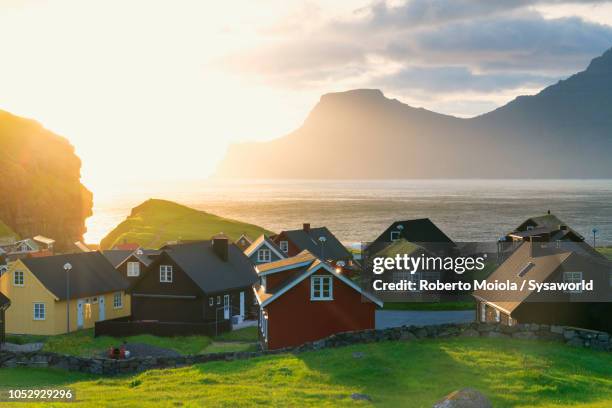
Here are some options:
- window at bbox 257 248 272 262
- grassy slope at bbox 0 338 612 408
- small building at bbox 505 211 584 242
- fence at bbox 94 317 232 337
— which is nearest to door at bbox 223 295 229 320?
fence at bbox 94 317 232 337

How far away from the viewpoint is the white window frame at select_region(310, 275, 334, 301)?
137ft

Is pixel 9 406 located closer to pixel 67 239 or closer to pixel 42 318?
pixel 42 318

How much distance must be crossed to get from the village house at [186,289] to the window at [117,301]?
4854 millimetres

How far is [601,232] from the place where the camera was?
551 ft

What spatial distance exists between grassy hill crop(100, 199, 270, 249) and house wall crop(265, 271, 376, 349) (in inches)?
3770

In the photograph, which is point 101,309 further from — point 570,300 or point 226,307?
point 570,300

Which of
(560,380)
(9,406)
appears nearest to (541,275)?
(560,380)

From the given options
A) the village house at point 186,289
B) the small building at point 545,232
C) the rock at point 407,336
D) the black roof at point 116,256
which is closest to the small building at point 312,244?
the black roof at point 116,256

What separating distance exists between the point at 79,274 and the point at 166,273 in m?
8.20

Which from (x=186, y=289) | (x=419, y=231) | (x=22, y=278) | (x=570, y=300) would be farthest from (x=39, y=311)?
(x=419, y=231)

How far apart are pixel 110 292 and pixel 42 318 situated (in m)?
6.33

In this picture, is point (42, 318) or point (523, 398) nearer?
point (523, 398)

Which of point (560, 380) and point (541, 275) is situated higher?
point (541, 275)

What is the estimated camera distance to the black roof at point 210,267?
56.4m
